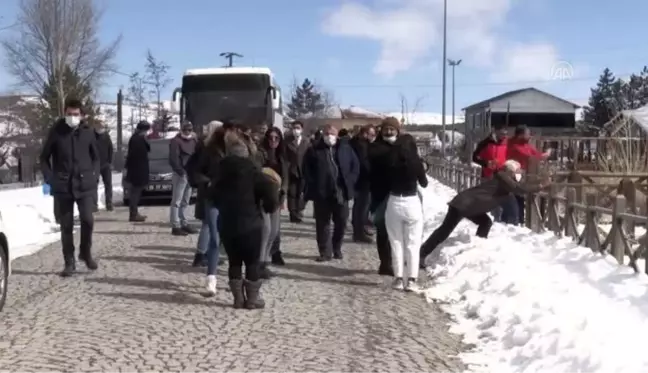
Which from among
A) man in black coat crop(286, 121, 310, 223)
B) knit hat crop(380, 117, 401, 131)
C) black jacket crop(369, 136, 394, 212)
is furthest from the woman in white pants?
man in black coat crop(286, 121, 310, 223)

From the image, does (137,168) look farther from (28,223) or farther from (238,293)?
(238,293)

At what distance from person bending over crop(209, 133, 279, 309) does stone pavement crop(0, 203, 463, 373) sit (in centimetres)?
27

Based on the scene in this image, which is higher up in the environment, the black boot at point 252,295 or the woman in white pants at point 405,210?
the woman in white pants at point 405,210

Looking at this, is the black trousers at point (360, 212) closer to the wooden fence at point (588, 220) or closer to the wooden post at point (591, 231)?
the wooden fence at point (588, 220)

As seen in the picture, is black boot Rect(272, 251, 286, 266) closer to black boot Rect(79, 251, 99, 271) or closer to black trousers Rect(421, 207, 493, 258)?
black trousers Rect(421, 207, 493, 258)

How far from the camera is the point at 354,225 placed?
547 inches

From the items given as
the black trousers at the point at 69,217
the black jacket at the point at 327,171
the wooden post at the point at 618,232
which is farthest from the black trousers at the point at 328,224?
the wooden post at the point at 618,232

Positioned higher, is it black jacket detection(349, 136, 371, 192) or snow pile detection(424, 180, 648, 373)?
black jacket detection(349, 136, 371, 192)

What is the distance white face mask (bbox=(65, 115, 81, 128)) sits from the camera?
9.83 meters

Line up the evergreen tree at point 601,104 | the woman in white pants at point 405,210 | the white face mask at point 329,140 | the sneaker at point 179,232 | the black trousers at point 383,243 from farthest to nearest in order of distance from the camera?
the evergreen tree at point 601,104 → the sneaker at point 179,232 → the white face mask at point 329,140 → the black trousers at point 383,243 → the woman in white pants at point 405,210

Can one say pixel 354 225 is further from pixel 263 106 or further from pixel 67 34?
pixel 67 34

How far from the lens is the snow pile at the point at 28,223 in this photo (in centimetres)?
1344

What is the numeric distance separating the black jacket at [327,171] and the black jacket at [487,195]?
1584 millimetres

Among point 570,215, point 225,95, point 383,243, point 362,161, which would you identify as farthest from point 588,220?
point 225,95
